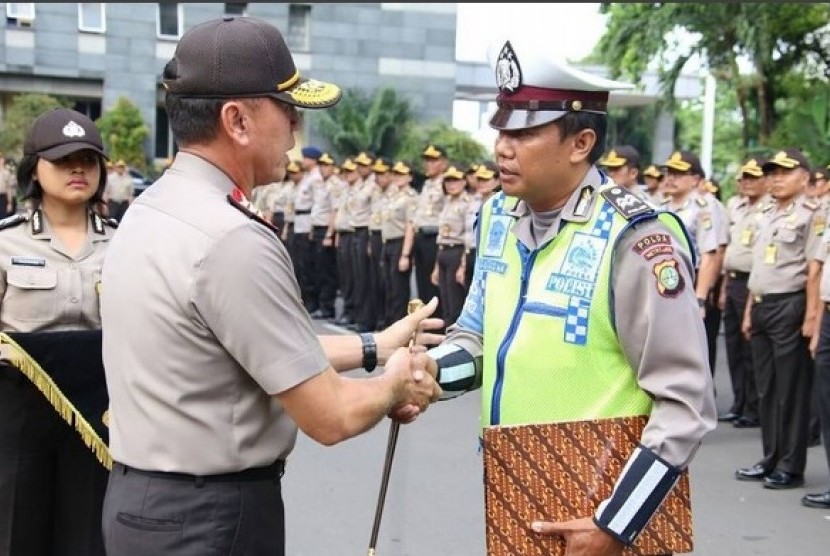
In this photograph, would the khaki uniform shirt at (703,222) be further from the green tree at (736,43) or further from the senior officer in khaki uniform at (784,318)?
the green tree at (736,43)

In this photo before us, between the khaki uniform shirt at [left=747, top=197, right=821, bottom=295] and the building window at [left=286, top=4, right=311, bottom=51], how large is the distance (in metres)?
29.7

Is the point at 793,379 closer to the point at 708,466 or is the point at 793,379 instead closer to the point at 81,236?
the point at 708,466

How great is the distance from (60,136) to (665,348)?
224 cm

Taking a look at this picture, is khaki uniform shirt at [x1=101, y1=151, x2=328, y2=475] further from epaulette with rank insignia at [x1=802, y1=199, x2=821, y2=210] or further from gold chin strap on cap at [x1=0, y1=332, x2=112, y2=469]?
epaulette with rank insignia at [x1=802, y1=199, x2=821, y2=210]

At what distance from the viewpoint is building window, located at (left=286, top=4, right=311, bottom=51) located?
35219 mm

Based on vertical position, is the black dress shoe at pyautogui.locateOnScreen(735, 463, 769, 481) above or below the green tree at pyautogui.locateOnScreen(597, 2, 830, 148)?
below

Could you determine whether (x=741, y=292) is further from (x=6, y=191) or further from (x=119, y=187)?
(x=6, y=191)

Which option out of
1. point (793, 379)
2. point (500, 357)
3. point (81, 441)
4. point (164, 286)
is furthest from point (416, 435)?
point (164, 286)

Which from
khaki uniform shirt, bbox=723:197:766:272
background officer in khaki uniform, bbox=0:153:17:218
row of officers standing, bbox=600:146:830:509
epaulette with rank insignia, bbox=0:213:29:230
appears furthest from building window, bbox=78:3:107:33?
epaulette with rank insignia, bbox=0:213:29:230

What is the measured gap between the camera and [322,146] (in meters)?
34.9

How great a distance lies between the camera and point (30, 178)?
3.74 metres

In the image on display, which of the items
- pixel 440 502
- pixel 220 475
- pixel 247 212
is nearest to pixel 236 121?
pixel 247 212

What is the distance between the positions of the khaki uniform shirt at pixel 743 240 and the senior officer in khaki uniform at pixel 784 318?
0.72 m

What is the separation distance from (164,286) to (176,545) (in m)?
0.53
